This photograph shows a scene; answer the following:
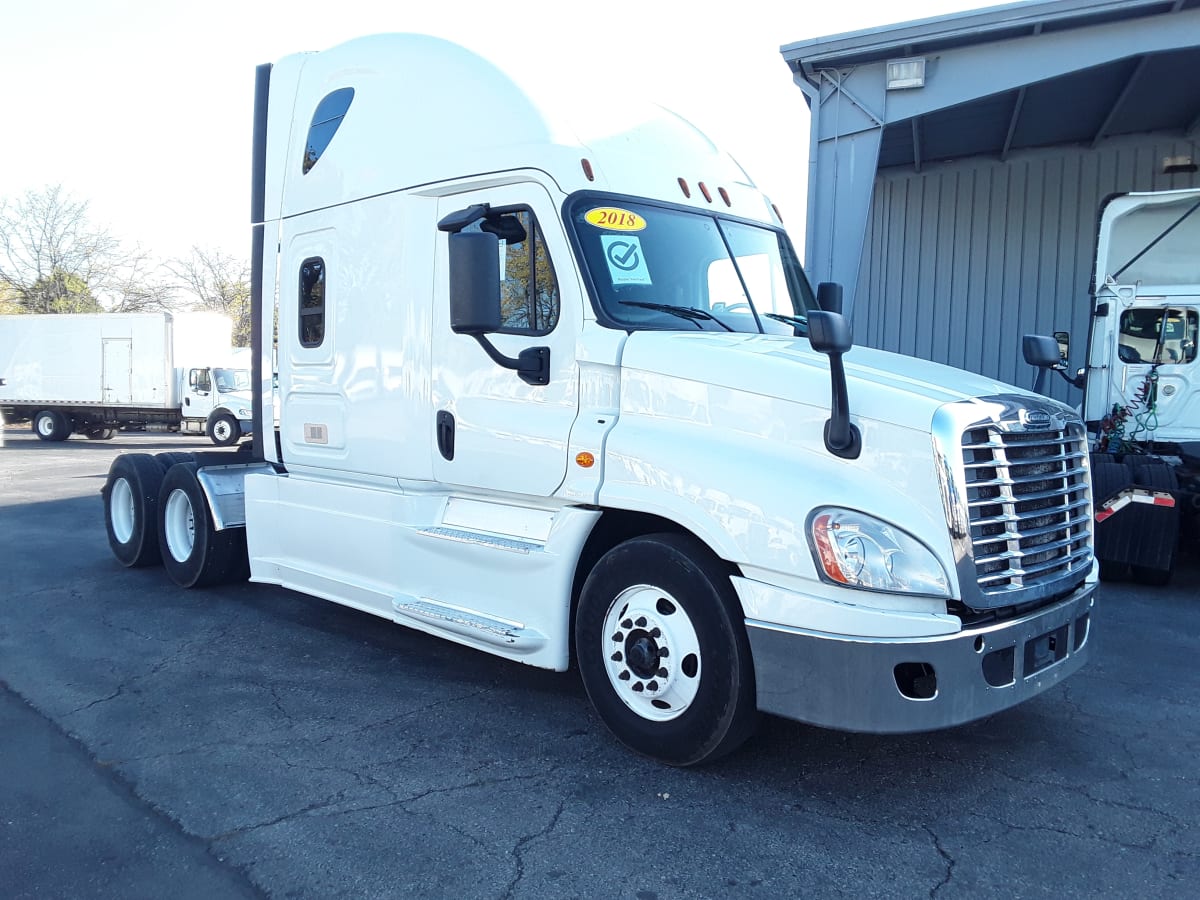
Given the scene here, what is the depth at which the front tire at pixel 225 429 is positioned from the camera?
2447 centimetres

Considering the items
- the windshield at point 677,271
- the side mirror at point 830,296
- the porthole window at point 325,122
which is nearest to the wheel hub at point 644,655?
the windshield at point 677,271

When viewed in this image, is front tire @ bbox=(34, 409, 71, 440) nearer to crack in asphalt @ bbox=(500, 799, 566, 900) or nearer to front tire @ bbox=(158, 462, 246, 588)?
front tire @ bbox=(158, 462, 246, 588)

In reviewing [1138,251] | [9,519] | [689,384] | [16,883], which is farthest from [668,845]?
[9,519]

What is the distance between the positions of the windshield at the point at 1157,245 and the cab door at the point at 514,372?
7089 millimetres

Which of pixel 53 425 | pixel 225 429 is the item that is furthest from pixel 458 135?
pixel 53 425

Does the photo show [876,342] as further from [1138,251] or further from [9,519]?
[9,519]

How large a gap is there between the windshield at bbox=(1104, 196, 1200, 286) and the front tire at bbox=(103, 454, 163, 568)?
8.98m

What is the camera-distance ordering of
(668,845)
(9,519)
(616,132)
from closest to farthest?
(668,845) → (616,132) → (9,519)

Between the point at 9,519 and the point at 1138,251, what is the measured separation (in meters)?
12.4

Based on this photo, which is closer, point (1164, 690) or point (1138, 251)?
point (1164, 690)

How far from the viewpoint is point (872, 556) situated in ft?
12.0

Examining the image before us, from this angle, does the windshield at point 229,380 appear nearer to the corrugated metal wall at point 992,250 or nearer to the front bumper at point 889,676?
the corrugated metal wall at point 992,250

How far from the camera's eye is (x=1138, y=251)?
950 centimetres

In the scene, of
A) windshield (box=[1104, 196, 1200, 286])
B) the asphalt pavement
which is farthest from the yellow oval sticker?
windshield (box=[1104, 196, 1200, 286])
